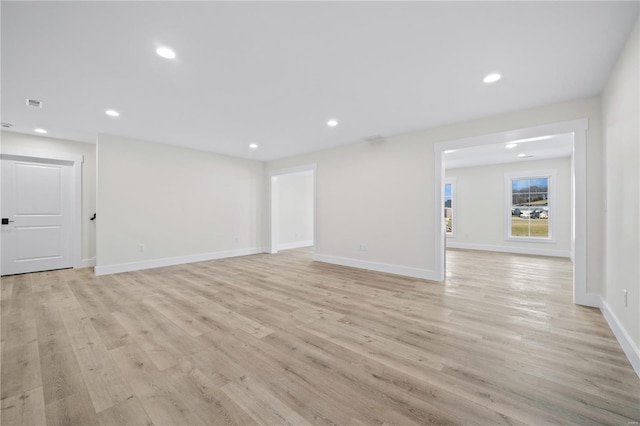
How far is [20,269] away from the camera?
14.9ft

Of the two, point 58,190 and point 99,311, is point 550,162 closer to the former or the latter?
point 99,311

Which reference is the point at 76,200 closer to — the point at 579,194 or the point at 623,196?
the point at 623,196

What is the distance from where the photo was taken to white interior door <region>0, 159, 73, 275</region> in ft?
14.7

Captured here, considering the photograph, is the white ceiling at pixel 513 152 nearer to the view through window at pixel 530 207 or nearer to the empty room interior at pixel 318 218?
the empty room interior at pixel 318 218

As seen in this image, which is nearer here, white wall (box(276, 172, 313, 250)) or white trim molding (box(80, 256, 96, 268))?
white trim molding (box(80, 256, 96, 268))

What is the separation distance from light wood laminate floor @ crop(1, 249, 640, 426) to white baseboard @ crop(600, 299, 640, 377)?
0.21ft

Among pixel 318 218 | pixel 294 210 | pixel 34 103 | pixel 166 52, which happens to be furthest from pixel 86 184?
pixel 294 210

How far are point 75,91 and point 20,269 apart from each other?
3.84 meters

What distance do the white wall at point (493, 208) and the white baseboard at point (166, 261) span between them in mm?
6424

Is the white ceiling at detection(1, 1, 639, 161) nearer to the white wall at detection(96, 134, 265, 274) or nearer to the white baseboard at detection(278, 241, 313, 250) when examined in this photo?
the white wall at detection(96, 134, 265, 274)

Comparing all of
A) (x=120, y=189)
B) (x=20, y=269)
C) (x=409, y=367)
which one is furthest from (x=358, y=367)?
(x=20, y=269)

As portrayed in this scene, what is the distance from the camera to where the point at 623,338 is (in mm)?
2045

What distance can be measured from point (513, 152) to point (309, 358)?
663 centimetres

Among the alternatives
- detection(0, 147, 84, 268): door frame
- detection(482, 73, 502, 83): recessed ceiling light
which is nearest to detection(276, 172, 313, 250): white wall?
detection(0, 147, 84, 268): door frame
